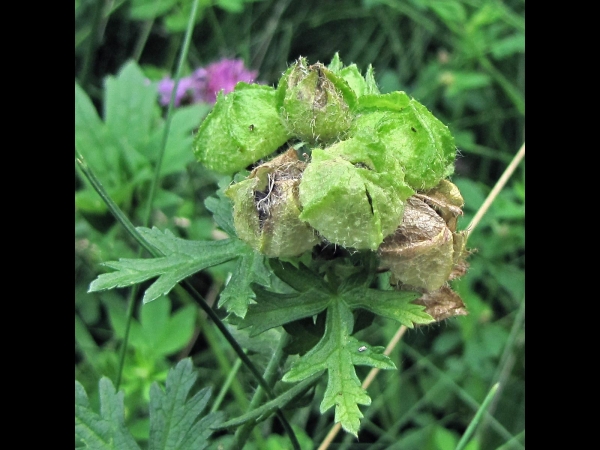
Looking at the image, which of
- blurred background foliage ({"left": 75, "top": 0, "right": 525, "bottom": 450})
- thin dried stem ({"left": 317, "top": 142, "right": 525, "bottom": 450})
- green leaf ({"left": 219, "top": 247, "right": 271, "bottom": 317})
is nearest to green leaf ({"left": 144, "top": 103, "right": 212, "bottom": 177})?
blurred background foliage ({"left": 75, "top": 0, "right": 525, "bottom": 450})

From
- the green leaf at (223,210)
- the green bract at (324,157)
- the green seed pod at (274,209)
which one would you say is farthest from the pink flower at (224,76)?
the green seed pod at (274,209)

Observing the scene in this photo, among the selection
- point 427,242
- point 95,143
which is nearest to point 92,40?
point 95,143

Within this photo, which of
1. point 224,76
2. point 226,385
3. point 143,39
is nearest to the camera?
point 226,385

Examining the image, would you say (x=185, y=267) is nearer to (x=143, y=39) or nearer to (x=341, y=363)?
(x=341, y=363)

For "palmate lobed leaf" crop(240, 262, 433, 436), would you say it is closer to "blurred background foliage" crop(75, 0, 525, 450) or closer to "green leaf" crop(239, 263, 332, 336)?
"green leaf" crop(239, 263, 332, 336)

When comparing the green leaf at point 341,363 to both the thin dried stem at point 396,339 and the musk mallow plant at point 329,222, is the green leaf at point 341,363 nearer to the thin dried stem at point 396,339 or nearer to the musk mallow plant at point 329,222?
the musk mallow plant at point 329,222

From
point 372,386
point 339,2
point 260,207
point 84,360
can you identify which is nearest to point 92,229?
→ point 84,360

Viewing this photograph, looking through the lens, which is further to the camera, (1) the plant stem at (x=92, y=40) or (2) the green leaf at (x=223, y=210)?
(1) the plant stem at (x=92, y=40)

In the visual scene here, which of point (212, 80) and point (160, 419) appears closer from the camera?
point (160, 419)
